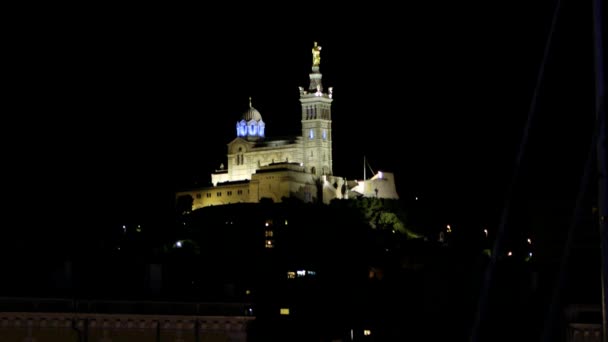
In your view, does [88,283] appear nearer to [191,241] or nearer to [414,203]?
Result: [191,241]

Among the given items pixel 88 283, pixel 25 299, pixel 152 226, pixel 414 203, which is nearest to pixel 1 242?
pixel 88 283

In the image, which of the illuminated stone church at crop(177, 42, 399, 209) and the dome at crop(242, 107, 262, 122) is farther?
the dome at crop(242, 107, 262, 122)

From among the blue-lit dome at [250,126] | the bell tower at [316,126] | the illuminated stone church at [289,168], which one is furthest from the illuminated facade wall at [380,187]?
the blue-lit dome at [250,126]

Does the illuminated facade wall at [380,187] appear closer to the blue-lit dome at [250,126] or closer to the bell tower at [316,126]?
the bell tower at [316,126]

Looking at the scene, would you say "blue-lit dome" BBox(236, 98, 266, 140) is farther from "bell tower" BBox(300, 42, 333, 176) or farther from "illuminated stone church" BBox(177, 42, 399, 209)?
"bell tower" BBox(300, 42, 333, 176)

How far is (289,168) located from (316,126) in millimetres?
16891

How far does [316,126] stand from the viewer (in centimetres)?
19375

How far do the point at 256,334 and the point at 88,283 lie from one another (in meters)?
15.6

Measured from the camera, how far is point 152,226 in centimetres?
13862

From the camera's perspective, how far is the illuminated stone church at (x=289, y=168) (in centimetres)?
17738

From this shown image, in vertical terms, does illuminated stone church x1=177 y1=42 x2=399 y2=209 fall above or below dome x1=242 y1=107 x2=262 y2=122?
below

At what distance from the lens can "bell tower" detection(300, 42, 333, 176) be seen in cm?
18825

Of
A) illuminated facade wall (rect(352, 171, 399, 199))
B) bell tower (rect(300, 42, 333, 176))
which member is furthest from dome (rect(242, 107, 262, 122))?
illuminated facade wall (rect(352, 171, 399, 199))

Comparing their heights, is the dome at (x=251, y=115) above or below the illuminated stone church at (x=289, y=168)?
above
